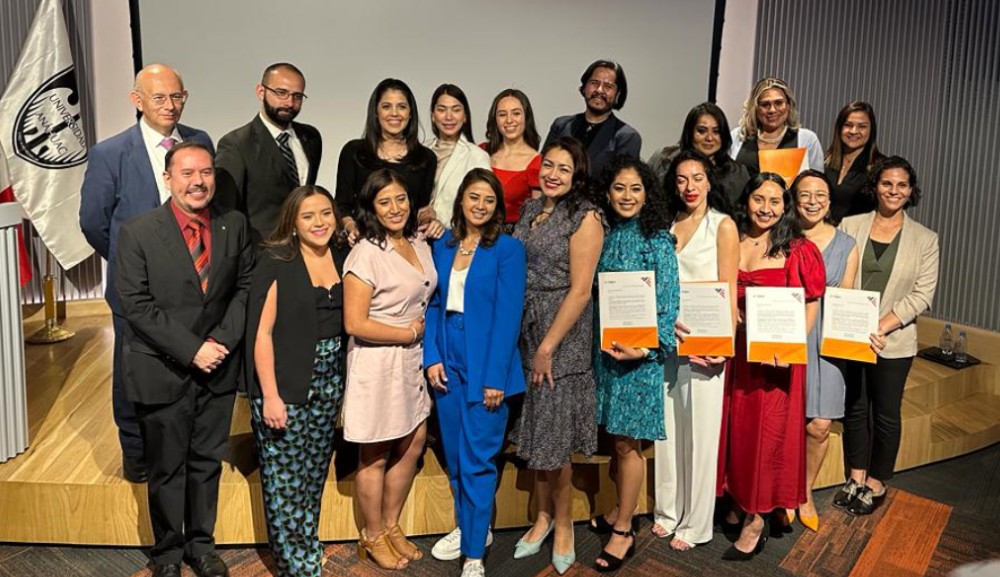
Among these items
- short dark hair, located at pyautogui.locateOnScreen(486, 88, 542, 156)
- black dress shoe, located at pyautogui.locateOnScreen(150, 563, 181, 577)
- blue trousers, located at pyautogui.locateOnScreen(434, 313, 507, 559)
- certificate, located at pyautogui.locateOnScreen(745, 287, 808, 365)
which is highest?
short dark hair, located at pyautogui.locateOnScreen(486, 88, 542, 156)

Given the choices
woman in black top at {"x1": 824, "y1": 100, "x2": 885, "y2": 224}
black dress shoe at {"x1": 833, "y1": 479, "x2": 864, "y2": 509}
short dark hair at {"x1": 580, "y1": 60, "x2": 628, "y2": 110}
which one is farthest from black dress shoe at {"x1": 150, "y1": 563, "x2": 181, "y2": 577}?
woman in black top at {"x1": 824, "y1": 100, "x2": 885, "y2": 224}

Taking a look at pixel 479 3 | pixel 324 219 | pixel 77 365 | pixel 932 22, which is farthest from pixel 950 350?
pixel 77 365

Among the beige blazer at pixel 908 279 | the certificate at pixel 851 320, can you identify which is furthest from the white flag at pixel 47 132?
the beige blazer at pixel 908 279

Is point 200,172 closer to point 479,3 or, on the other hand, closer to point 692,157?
point 692,157

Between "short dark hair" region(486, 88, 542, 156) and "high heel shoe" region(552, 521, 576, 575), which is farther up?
"short dark hair" region(486, 88, 542, 156)

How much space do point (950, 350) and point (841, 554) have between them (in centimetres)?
247

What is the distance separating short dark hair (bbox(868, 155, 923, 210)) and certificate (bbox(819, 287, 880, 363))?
1.89 feet

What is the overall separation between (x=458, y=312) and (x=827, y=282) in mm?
1623

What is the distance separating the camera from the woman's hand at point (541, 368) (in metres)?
3.04

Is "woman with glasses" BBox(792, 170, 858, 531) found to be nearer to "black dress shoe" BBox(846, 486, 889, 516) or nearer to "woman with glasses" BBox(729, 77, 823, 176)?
"black dress shoe" BBox(846, 486, 889, 516)

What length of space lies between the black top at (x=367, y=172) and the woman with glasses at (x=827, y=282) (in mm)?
1539

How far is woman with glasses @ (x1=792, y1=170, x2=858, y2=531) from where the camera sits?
11.0 ft

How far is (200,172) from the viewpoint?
2.74 m

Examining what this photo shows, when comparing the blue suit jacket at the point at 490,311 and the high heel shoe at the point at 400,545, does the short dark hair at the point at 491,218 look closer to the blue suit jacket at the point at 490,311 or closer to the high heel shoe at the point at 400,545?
the blue suit jacket at the point at 490,311
